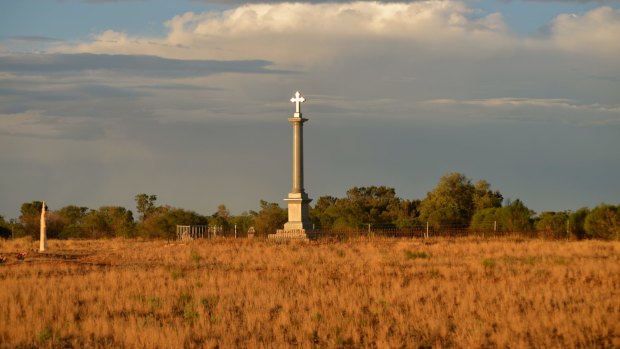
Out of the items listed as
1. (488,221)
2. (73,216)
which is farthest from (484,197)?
(73,216)

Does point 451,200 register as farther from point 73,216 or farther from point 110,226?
point 73,216

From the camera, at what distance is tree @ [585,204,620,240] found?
146 ft

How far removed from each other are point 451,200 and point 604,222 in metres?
29.1

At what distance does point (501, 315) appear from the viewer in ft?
55.2

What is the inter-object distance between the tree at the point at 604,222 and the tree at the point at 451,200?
582 inches

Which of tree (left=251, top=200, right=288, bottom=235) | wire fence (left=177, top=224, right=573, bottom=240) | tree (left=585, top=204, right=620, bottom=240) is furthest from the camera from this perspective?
tree (left=251, top=200, right=288, bottom=235)

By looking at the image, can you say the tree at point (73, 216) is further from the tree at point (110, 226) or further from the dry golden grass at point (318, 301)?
the dry golden grass at point (318, 301)

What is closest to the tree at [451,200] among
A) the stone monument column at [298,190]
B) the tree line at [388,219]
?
the tree line at [388,219]

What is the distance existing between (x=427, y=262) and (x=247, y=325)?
14.1m

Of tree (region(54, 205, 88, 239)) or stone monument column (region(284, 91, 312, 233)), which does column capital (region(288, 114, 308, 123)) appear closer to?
stone monument column (region(284, 91, 312, 233))

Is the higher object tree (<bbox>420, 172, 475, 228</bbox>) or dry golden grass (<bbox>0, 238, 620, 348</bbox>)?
tree (<bbox>420, 172, 475, 228</bbox>)

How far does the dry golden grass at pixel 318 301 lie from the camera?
15078 millimetres

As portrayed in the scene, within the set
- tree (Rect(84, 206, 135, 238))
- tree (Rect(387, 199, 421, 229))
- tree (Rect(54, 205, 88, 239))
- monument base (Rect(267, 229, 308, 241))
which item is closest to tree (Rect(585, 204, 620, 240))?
monument base (Rect(267, 229, 308, 241))

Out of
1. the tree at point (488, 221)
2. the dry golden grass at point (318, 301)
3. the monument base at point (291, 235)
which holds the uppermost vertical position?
the tree at point (488, 221)
